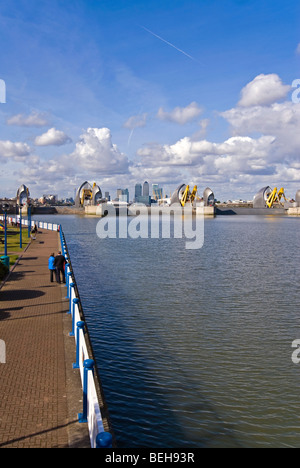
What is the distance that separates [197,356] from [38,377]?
5.47 metres

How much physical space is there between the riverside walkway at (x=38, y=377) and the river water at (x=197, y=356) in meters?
1.52

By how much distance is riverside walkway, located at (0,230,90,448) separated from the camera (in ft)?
18.5

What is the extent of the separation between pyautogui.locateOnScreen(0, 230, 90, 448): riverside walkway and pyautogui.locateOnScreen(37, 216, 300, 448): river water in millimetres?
1523

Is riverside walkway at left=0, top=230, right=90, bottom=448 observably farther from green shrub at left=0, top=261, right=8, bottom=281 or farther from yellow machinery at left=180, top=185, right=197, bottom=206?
yellow machinery at left=180, top=185, right=197, bottom=206

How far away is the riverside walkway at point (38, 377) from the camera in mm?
5641

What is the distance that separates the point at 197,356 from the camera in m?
11.6

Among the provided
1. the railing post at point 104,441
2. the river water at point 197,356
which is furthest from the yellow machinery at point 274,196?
the railing post at point 104,441

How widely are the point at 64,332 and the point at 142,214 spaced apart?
165195 millimetres

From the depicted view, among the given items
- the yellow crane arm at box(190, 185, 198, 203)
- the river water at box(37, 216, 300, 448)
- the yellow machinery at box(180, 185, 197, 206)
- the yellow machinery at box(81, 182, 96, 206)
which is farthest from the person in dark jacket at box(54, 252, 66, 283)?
the yellow crane arm at box(190, 185, 198, 203)

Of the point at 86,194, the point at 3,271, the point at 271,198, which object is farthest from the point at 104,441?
the point at 271,198

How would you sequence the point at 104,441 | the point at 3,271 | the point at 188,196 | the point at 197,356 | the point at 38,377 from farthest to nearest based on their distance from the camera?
the point at 188,196, the point at 3,271, the point at 197,356, the point at 38,377, the point at 104,441

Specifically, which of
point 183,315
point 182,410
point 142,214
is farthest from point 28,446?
point 142,214

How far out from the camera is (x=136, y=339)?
1282 cm

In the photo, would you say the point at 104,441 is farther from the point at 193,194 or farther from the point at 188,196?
the point at 193,194
